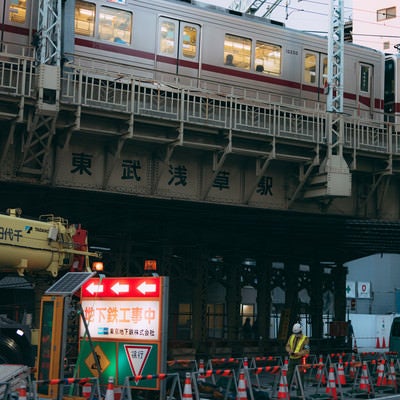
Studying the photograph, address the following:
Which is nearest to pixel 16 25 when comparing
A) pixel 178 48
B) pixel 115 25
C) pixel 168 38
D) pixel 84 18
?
pixel 84 18

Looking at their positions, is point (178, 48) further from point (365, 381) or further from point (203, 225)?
point (365, 381)

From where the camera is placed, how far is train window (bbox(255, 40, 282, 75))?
2681 centimetres

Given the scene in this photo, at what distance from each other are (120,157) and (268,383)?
29.2ft

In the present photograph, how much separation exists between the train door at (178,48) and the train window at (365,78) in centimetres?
798

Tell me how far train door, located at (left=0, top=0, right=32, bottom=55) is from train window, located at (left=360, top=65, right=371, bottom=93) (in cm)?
1420

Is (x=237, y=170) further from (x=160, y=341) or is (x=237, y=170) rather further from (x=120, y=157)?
(x=160, y=341)

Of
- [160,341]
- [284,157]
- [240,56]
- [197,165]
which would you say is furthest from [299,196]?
[160,341]

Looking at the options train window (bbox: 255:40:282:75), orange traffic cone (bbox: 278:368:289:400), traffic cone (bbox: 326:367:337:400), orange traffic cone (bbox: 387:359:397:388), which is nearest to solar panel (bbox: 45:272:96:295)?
orange traffic cone (bbox: 278:368:289:400)

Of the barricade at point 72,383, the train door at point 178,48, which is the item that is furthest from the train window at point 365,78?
the barricade at point 72,383

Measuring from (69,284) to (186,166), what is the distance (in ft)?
38.8

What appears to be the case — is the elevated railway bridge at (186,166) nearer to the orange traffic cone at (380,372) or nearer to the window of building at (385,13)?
the orange traffic cone at (380,372)

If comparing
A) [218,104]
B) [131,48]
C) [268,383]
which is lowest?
[268,383]

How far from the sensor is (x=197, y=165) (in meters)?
23.8

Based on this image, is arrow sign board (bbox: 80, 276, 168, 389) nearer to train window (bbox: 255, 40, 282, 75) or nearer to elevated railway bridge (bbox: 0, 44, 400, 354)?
elevated railway bridge (bbox: 0, 44, 400, 354)
